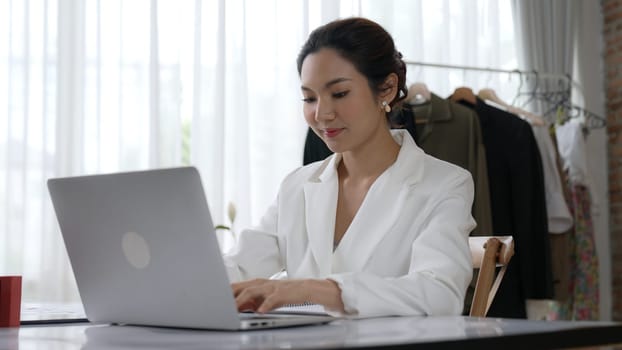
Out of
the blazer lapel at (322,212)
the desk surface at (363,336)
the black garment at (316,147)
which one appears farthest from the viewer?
the black garment at (316,147)

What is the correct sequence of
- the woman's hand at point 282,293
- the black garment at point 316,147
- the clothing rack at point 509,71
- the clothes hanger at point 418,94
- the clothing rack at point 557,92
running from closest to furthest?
Answer: the woman's hand at point 282,293 → the black garment at point 316,147 → the clothes hanger at point 418,94 → the clothing rack at point 509,71 → the clothing rack at point 557,92

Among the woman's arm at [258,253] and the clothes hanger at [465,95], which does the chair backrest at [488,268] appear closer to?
the woman's arm at [258,253]

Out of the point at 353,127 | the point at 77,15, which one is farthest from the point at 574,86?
the point at 353,127

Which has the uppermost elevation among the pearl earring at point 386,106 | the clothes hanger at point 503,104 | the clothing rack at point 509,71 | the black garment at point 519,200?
the clothing rack at point 509,71

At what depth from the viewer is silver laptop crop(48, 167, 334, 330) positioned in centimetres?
120

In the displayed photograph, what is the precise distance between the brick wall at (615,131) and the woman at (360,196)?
3.07m

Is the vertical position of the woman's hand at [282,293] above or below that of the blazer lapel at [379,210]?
below

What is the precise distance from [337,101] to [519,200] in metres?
2.06

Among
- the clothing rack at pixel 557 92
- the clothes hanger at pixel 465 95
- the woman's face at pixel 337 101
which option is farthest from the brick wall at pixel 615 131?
the woman's face at pixel 337 101

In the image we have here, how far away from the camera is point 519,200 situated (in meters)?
3.84

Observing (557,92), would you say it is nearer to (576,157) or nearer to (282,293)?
(576,157)

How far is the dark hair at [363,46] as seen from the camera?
2029 millimetres

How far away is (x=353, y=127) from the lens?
199 cm

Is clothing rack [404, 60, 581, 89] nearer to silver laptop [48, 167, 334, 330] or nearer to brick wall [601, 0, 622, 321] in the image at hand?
brick wall [601, 0, 622, 321]
